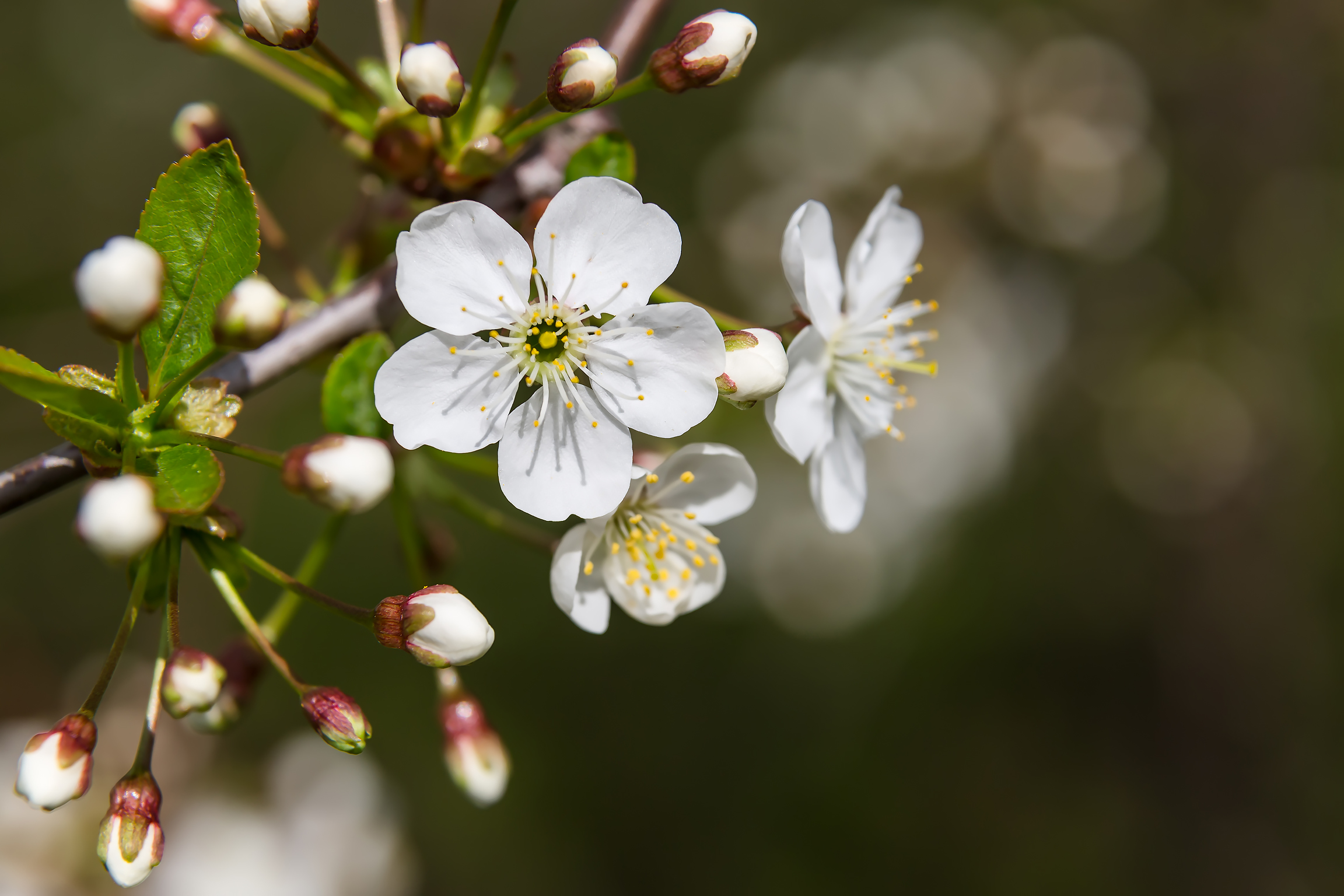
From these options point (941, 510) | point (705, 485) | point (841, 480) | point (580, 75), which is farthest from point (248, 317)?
point (941, 510)

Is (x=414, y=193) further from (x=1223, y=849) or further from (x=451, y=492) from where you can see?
Result: (x=1223, y=849)

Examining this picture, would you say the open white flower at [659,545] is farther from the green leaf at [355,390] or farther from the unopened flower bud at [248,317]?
the unopened flower bud at [248,317]

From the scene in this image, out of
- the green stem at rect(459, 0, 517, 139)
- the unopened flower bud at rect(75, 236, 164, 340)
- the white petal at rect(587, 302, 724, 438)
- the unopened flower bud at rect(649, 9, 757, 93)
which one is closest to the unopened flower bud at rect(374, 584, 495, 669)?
the white petal at rect(587, 302, 724, 438)

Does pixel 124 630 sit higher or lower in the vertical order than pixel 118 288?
lower

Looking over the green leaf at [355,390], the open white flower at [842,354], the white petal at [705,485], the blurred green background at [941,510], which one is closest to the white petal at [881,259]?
the open white flower at [842,354]

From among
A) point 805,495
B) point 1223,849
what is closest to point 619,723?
point 805,495

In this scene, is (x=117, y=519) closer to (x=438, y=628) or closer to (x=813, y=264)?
(x=438, y=628)
